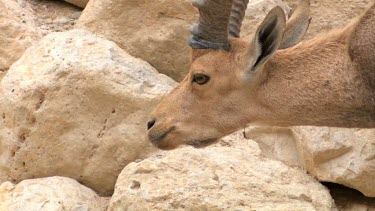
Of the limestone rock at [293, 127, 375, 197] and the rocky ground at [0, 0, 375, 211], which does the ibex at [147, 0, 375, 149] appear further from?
the limestone rock at [293, 127, 375, 197]

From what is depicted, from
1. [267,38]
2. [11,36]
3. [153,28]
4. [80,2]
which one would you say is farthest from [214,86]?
[80,2]

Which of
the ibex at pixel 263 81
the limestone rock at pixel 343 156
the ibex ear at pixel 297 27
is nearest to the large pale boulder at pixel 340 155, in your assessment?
the limestone rock at pixel 343 156

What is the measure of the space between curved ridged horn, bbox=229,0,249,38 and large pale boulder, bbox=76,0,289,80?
172 cm

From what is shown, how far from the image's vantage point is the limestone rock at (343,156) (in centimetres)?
681

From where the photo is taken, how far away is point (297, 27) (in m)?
6.38

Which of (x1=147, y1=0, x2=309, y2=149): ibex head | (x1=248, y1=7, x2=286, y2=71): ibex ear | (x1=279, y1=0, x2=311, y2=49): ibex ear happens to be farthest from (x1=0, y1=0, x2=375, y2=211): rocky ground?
(x1=248, y1=7, x2=286, y2=71): ibex ear

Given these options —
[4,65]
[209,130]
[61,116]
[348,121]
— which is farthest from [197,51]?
[4,65]

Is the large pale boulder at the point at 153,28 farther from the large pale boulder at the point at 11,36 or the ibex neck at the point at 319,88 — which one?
the ibex neck at the point at 319,88

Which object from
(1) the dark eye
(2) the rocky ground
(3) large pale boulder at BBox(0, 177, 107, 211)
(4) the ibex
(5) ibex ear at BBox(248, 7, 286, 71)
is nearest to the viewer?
(5) ibex ear at BBox(248, 7, 286, 71)

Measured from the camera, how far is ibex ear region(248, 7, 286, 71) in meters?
5.46

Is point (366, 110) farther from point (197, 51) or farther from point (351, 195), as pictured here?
point (351, 195)

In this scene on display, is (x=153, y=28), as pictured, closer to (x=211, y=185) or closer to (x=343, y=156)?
(x=211, y=185)

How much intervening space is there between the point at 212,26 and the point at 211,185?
145 cm

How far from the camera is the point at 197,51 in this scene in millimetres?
5922
